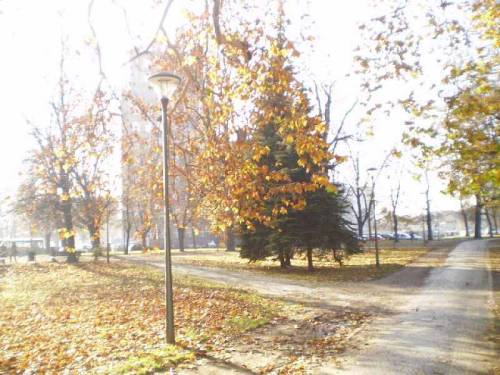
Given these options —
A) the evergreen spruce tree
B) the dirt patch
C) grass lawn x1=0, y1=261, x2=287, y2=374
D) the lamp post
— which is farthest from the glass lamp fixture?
the evergreen spruce tree

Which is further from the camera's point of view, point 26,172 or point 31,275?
point 26,172

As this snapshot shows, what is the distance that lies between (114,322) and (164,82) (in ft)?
19.5

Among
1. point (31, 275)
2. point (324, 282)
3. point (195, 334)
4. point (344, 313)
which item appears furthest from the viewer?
point (31, 275)

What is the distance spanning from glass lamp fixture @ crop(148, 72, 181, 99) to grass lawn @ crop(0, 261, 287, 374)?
4673 mm

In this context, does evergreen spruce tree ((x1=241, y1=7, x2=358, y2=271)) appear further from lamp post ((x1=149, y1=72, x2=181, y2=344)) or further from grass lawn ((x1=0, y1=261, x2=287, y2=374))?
lamp post ((x1=149, y1=72, x2=181, y2=344))

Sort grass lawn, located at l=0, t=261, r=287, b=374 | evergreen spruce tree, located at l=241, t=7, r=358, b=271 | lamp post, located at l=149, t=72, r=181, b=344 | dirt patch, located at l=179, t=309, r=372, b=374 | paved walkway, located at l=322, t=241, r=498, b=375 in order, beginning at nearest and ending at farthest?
paved walkway, located at l=322, t=241, r=498, b=375, dirt patch, located at l=179, t=309, r=372, b=374, grass lawn, located at l=0, t=261, r=287, b=374, lamp post, located at l=149, t=72, r=181, b=344, evergreen spruce tree, located at l=241, t=7, r=358, b=271

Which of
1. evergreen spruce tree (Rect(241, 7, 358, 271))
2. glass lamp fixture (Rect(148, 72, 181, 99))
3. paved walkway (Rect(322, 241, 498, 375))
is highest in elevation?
glass lamp fixture (Rect(148, 72, 181, 99))

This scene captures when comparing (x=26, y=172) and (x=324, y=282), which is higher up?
(x=26, y=172)

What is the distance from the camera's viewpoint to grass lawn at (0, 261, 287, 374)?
23.7 ft

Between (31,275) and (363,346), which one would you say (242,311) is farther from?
(31,275)

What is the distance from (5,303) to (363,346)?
1186 centimetres

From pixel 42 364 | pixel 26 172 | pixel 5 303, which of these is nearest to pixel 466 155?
pixel 42 364

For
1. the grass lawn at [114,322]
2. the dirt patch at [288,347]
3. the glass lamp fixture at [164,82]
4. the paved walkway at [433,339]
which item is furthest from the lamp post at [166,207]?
the paved walkway at [433,339]

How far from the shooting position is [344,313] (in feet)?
34.7
